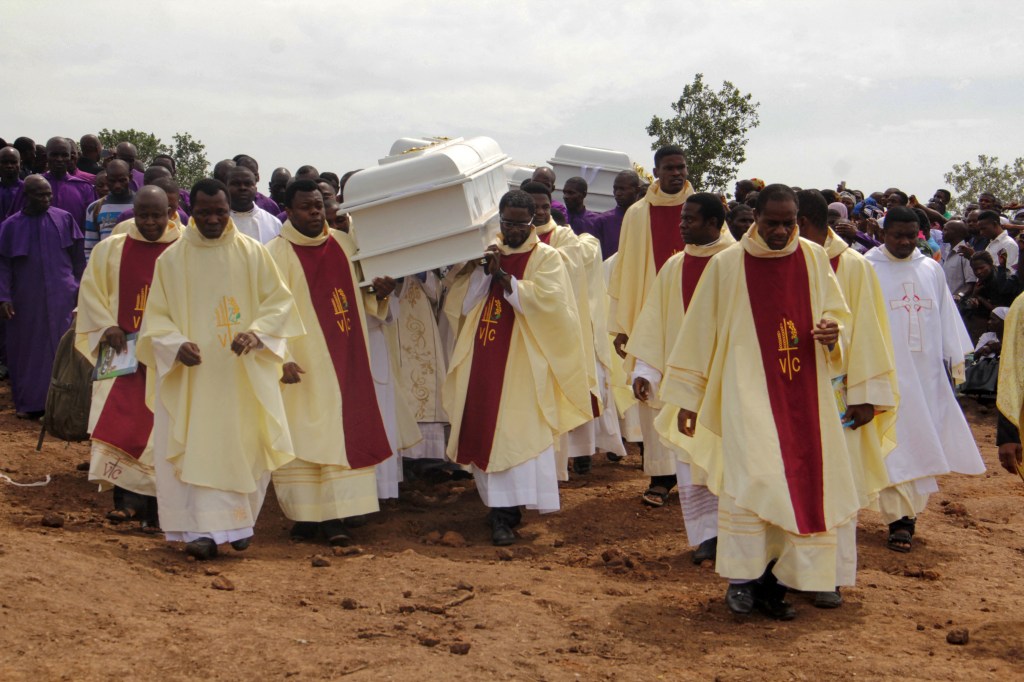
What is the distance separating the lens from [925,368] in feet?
28.8

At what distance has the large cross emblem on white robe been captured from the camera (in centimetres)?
872

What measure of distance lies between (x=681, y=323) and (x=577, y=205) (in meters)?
5.28

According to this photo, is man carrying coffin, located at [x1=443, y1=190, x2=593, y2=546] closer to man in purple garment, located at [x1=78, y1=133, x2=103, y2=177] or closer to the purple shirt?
the purple shirt

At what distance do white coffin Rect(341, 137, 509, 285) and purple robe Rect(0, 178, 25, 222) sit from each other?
20.4ft

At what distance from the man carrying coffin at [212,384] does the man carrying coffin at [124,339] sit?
0.71m

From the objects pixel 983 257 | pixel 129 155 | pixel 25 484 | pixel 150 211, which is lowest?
pixel 25 484

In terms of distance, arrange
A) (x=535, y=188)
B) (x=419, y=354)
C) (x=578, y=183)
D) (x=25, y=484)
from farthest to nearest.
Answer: (x=578, y=183) < (x=535, y=188) < (x=419, y=354) < (x=25, y=484)

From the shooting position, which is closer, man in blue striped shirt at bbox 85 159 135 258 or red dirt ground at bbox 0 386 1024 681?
red dirt ground at bbox 0 386 1024 681

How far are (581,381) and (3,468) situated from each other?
461cm

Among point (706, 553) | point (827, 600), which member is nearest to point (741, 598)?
point (827, 600)

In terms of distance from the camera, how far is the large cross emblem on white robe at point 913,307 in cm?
872

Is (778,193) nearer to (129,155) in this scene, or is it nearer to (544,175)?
(544,175)

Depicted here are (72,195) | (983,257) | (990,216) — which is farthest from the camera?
(990,216)

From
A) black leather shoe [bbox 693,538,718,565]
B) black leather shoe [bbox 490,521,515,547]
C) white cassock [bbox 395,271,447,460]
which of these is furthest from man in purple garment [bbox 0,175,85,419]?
black leather shoe [bbox 693,538,718,565]
